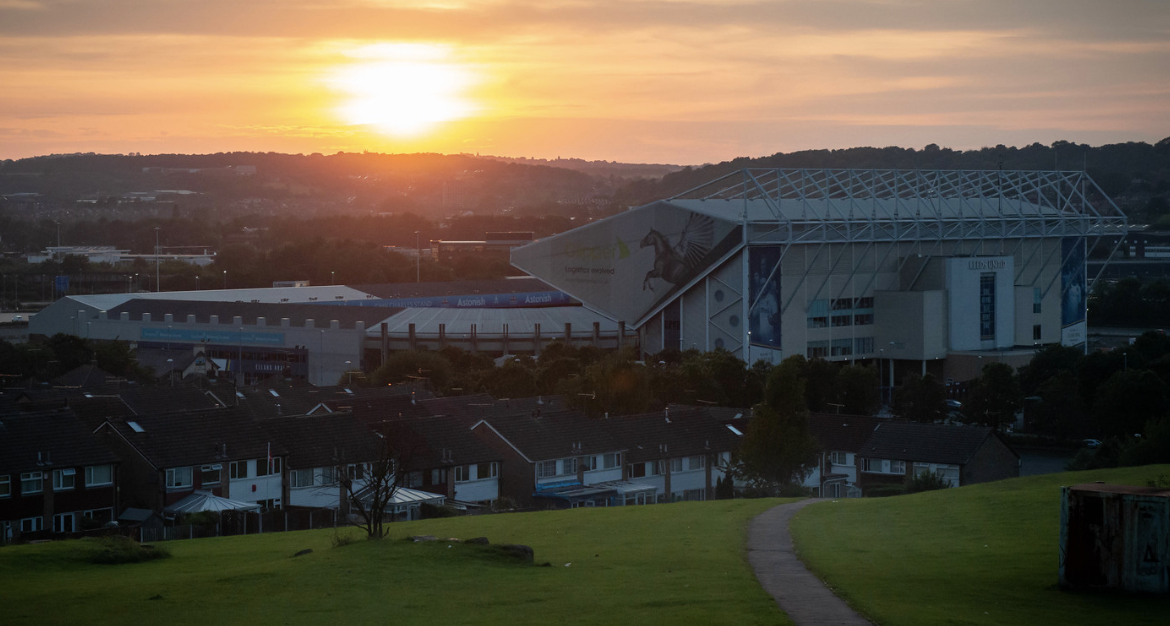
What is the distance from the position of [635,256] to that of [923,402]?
2520 cm

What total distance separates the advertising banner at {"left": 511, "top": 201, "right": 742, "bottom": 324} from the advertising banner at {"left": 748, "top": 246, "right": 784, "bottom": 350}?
1.67 metres

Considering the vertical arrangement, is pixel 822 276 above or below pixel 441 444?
above

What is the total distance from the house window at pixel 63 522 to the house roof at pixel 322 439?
5.63 meters

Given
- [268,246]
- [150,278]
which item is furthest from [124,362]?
[268,246]

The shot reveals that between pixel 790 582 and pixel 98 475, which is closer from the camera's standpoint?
pixel 790 582

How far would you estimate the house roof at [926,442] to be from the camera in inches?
1554

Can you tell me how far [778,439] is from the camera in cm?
3544

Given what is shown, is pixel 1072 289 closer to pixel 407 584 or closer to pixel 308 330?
pixel 308 330

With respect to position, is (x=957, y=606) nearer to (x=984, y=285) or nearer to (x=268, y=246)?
(x=984, y=285)

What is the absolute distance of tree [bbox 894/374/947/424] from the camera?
179ft

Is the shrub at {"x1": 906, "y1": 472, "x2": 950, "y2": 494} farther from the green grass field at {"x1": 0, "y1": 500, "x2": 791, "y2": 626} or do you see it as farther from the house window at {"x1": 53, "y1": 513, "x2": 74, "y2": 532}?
the house window at {"x1": 53, "y1": 513, "x2": 74, "y2": 532}

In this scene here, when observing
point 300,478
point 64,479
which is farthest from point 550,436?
point 64,479

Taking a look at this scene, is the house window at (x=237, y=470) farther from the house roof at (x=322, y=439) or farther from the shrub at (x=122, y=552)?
the shrub at (x=122, y=552)

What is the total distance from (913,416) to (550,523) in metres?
33.6
